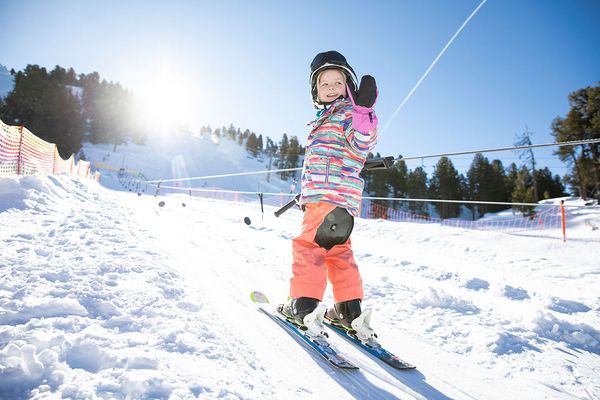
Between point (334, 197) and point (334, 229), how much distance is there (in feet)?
0.71

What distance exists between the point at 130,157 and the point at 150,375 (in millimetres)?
69219

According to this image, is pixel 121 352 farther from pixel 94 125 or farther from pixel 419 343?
pixel 94 125

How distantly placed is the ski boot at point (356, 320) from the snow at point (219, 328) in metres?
0.14

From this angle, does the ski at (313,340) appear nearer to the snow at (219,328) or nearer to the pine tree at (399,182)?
the snow at (219,328)

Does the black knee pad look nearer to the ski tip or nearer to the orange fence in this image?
the ski tip

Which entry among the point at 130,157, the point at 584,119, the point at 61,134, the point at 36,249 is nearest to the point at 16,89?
the point at 61,134

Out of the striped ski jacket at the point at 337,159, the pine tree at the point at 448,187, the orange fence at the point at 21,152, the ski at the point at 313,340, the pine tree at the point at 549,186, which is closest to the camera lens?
the ski at the point at 313,340

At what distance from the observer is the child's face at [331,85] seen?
218 centimetres

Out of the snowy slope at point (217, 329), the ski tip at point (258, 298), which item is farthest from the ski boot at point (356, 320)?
the ski tip at point (258, 298)

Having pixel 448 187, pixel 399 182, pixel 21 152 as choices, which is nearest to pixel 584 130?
pixel 448 187

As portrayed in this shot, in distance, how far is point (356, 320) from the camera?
1.84 metres

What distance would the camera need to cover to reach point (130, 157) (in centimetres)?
6022

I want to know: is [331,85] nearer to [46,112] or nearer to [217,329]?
[217,329]

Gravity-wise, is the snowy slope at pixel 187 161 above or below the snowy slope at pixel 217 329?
above
